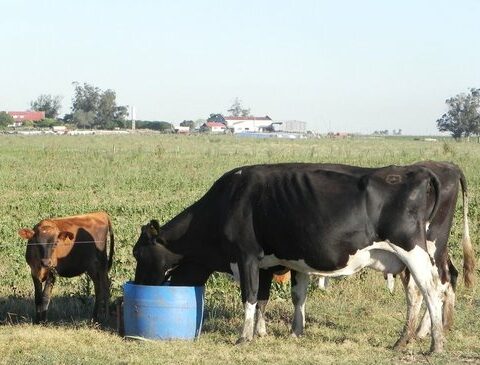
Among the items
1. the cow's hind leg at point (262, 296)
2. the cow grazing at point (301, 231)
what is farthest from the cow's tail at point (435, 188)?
the cow's hind leg at point (262, 296)

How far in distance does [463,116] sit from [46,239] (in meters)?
132

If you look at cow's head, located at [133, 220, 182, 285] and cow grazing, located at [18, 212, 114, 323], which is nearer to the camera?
cow's head, located at [133, 220, 182, 285]

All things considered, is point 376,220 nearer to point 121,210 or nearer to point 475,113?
point 121,210

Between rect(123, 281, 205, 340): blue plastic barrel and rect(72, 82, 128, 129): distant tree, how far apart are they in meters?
156

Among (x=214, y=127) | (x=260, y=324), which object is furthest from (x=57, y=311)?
(x=214, y=127)

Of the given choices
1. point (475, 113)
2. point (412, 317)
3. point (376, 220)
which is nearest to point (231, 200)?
point (376, 220)

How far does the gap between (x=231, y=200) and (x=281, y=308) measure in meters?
2.41

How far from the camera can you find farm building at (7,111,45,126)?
17073cm

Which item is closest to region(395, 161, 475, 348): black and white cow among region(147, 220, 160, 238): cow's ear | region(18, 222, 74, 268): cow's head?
region(147, 220, 160, 238): cow's ear

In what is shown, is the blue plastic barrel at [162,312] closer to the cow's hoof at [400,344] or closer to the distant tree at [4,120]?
the cow's hoof at [400,344]

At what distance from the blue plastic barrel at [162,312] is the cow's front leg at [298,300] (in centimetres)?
119

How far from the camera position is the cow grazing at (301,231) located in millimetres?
10125

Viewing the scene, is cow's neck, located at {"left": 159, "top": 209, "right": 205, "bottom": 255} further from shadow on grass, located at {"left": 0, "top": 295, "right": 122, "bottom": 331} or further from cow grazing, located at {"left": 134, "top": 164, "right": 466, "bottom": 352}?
shadow on grass, located at {"left": 0, "top": 295, "right": 122, "bottom": 331}

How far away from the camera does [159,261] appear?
11250 millimetres
